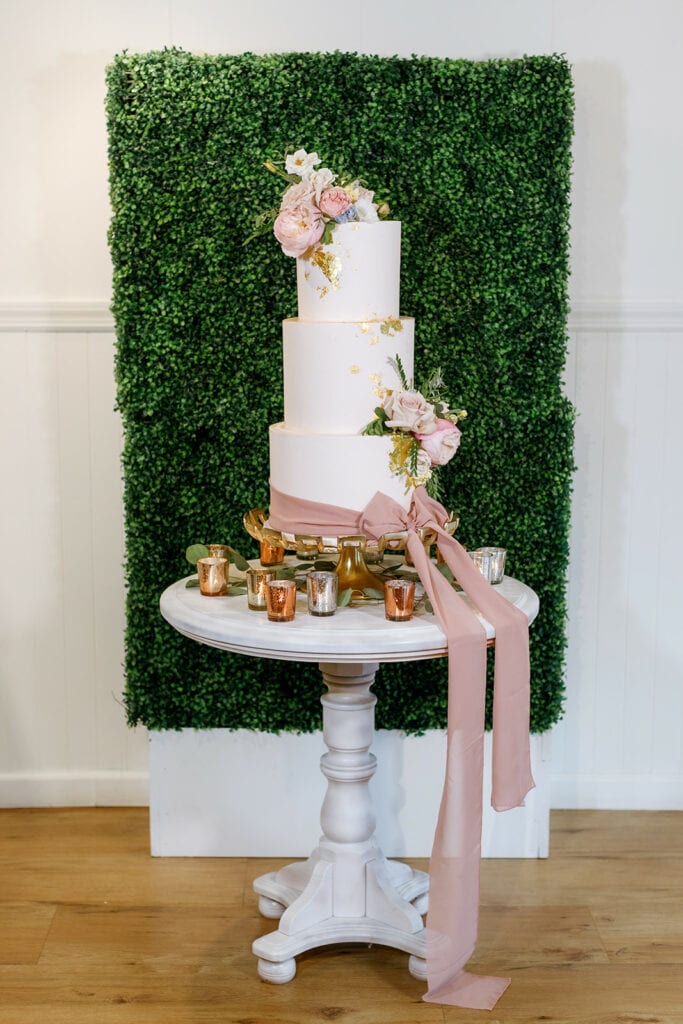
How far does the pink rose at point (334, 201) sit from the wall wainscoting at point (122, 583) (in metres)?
1.00

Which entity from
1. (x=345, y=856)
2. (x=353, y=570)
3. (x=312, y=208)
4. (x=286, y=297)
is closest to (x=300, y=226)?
(x=312, y=208)

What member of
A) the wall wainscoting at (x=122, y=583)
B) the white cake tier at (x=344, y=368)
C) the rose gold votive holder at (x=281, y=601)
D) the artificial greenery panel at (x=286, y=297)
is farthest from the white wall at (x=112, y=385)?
the rose gold votive holder at (x=281, y=601)

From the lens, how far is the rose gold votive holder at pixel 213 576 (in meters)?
2.41

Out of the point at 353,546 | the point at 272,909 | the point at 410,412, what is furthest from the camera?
the point at 272,909

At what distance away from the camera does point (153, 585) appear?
9.55ft

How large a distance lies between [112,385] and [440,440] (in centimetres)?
114

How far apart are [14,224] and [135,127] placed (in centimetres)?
50

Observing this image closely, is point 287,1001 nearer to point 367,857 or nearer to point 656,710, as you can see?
point 367,857

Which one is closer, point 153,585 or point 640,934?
point 640,934

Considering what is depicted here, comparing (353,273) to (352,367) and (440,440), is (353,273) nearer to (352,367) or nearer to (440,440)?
(352,367)

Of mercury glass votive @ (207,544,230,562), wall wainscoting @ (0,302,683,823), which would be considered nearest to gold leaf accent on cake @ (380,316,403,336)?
mercury glass votive @ (207,544,230,562)

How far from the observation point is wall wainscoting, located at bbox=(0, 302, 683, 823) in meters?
3.09

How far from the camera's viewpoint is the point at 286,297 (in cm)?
280

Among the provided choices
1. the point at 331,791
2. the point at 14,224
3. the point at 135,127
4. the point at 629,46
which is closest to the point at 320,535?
the point at 331,791
